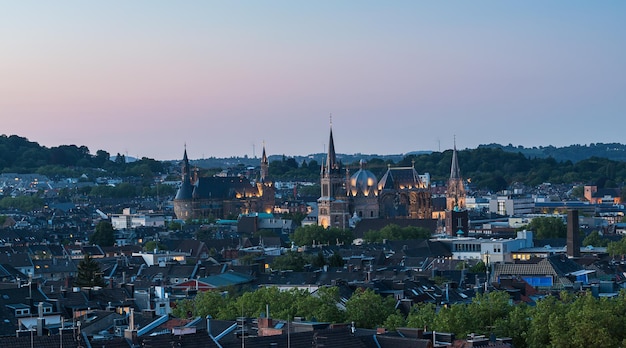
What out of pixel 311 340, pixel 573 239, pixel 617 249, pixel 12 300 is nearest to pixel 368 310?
pixel 12 300

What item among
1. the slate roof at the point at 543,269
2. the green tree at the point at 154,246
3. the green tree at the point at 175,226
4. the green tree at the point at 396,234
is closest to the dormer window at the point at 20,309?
the slate roof at the point at 543,269

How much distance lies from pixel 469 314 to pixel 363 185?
140209mm

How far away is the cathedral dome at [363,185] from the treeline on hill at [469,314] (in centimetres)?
12439

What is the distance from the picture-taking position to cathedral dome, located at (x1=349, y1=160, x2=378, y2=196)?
19638 centimetres

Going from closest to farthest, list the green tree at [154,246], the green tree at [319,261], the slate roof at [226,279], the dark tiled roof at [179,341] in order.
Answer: the dark tiled roof at [179,341], the slate roof at [226,279], the green tree at [319,261], the green tree at [154,246]

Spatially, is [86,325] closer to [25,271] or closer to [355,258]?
[25,271]

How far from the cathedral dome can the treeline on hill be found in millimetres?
124394

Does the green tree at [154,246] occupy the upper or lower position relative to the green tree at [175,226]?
lower

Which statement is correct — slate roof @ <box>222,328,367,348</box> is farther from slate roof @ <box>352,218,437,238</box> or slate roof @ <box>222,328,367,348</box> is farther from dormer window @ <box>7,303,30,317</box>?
slate roof @ <box>352,218,437,238</box>

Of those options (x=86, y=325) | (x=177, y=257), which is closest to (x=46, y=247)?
(x=177, y=257)

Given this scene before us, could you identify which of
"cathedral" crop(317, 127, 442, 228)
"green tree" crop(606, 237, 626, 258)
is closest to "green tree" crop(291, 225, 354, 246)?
"green tree" crop(606, 237, 626, 258)

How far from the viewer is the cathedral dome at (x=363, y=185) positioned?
644 ft

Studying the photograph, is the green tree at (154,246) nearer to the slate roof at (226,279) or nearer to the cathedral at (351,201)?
the slate roof at (226,279)

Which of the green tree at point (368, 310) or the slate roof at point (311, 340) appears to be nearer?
the slate roof at point (311, 340)
